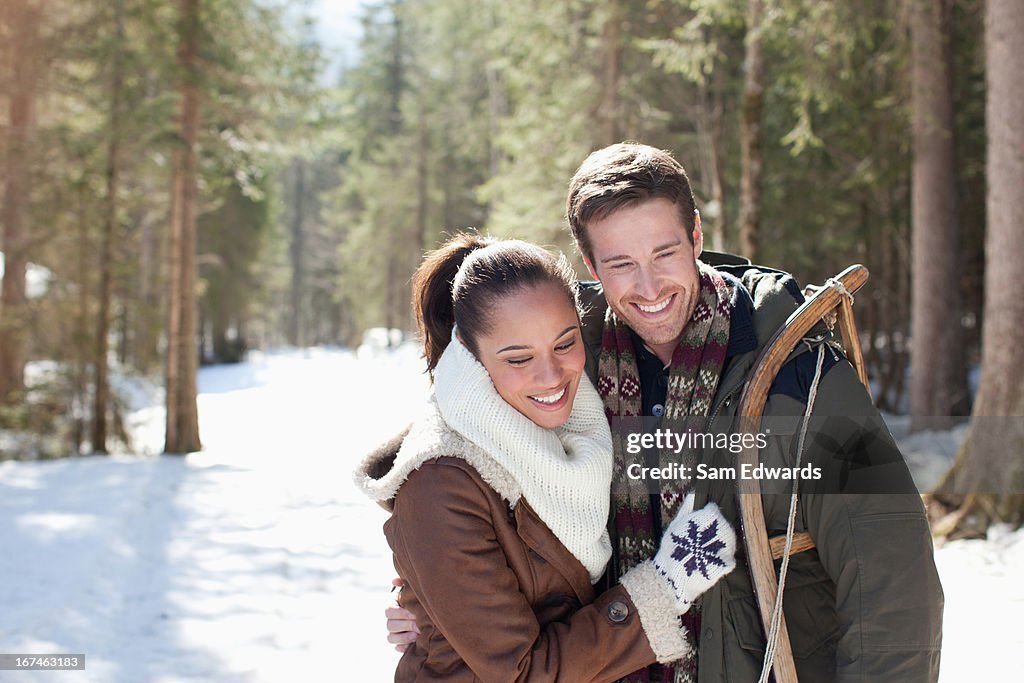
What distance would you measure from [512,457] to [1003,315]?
6.17 meters

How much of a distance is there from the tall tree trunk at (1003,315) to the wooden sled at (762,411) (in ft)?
17.6

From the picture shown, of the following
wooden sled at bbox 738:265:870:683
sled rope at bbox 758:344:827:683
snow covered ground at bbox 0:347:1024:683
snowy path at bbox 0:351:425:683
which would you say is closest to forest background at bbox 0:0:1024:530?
snow covered ground at bbox 0:347:1024:683

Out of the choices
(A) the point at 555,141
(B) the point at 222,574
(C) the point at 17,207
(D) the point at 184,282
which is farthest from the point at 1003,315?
(C) the point at 17,207

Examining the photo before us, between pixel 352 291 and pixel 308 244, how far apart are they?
949cm

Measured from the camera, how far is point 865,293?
1644 cm

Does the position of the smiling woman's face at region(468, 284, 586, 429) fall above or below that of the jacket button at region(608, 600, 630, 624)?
above

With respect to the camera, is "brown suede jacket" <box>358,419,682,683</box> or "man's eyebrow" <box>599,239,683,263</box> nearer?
"brown suede jacket" <box>358,419,682,683</box>

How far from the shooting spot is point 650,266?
8.03 ft

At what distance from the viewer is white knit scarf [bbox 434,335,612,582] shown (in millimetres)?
2148

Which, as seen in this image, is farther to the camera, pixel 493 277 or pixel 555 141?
pixel 555 141

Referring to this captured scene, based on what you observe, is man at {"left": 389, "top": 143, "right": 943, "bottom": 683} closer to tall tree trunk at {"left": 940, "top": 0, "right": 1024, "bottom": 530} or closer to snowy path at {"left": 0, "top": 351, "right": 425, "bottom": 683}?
snowy path at {"left": 0, "top": 351, "right": 425, "bottom": 683}

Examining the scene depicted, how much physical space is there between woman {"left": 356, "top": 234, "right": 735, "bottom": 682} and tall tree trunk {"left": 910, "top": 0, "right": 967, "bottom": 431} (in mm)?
10431

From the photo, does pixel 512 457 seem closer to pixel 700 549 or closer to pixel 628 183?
pixel 700 549

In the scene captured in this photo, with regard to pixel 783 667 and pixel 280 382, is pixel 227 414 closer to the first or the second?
pixel 280 382
